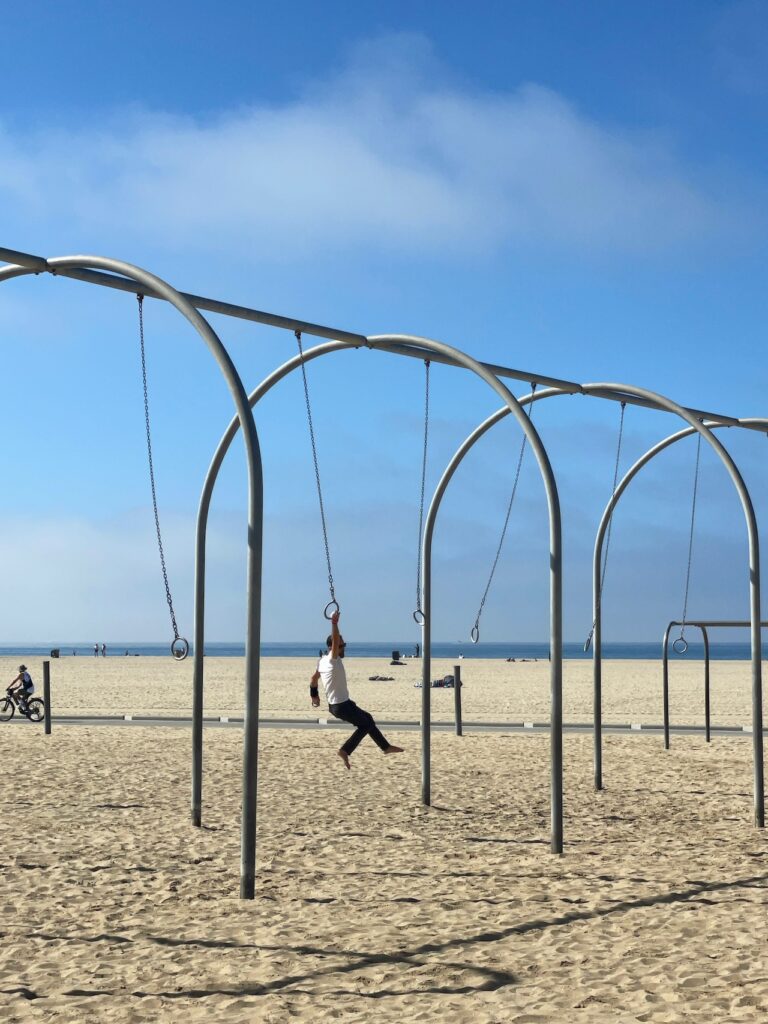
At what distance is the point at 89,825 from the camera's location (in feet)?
35.2

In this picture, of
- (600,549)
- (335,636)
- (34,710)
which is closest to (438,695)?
(34,710)

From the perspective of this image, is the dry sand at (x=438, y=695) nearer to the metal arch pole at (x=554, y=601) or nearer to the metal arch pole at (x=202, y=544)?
the metal arch pole at (x=202, y=544)

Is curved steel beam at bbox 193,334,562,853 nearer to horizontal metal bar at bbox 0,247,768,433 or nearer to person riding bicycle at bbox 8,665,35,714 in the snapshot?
horizontal metal bar at bbox 0,247,768,433

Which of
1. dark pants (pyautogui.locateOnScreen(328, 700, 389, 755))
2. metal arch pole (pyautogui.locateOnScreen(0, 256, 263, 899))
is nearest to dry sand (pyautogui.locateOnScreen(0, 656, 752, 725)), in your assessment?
dark pants (pyautogui.locateOnScreen(328, 700, 389, 755))

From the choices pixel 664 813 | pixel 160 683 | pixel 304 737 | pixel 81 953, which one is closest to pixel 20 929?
pixel 81 953

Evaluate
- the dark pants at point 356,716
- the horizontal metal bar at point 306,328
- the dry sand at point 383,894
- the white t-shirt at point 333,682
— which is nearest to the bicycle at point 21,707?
the dry sand at point 383,894

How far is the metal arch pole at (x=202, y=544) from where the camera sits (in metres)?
10.7

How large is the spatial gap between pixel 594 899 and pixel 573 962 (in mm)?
1548

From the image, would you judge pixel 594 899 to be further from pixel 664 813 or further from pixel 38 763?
pixel 38 763

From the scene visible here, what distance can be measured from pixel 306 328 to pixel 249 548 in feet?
9.13

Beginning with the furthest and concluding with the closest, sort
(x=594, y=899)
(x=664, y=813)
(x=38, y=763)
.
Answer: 1. (x=38, y=763)
2. (x=664, y=813)
3. (x=594, y=899)

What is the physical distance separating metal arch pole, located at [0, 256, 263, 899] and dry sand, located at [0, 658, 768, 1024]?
48 cm

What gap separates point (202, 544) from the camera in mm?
11078

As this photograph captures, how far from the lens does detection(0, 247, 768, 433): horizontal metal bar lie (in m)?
8.66
